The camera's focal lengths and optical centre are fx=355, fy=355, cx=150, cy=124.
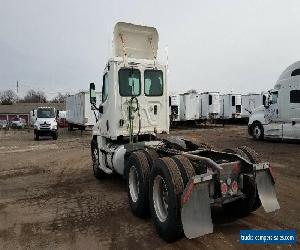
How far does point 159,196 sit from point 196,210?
0.99 m

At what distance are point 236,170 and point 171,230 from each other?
138 centimetres

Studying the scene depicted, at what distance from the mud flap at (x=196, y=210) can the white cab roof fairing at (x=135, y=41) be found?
16.7ft

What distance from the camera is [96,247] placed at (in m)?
5.16

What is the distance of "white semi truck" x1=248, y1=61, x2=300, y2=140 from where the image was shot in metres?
18.3

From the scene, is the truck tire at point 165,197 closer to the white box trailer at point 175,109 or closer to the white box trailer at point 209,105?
the white box trailer at point 175,109

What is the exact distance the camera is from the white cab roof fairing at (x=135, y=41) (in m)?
9.12

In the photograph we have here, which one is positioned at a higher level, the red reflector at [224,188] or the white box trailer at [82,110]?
the white box trailer at [82,110]

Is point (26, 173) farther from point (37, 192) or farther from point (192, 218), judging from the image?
point (192, 218)

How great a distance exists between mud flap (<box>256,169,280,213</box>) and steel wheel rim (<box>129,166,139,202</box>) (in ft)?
7.37

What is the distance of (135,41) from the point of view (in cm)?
937

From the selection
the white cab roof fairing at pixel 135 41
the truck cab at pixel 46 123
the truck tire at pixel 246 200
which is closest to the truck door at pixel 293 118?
the white cab roof fairing at pixel 135 41

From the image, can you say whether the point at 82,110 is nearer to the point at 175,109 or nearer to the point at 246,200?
the point at 175,109

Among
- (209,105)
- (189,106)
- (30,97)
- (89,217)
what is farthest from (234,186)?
(30,97)

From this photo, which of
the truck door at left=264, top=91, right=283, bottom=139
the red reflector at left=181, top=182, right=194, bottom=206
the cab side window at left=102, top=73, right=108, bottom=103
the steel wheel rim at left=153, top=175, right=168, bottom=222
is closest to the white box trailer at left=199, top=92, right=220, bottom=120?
the truck door at left=264, top=91, right=283, bottom=139
